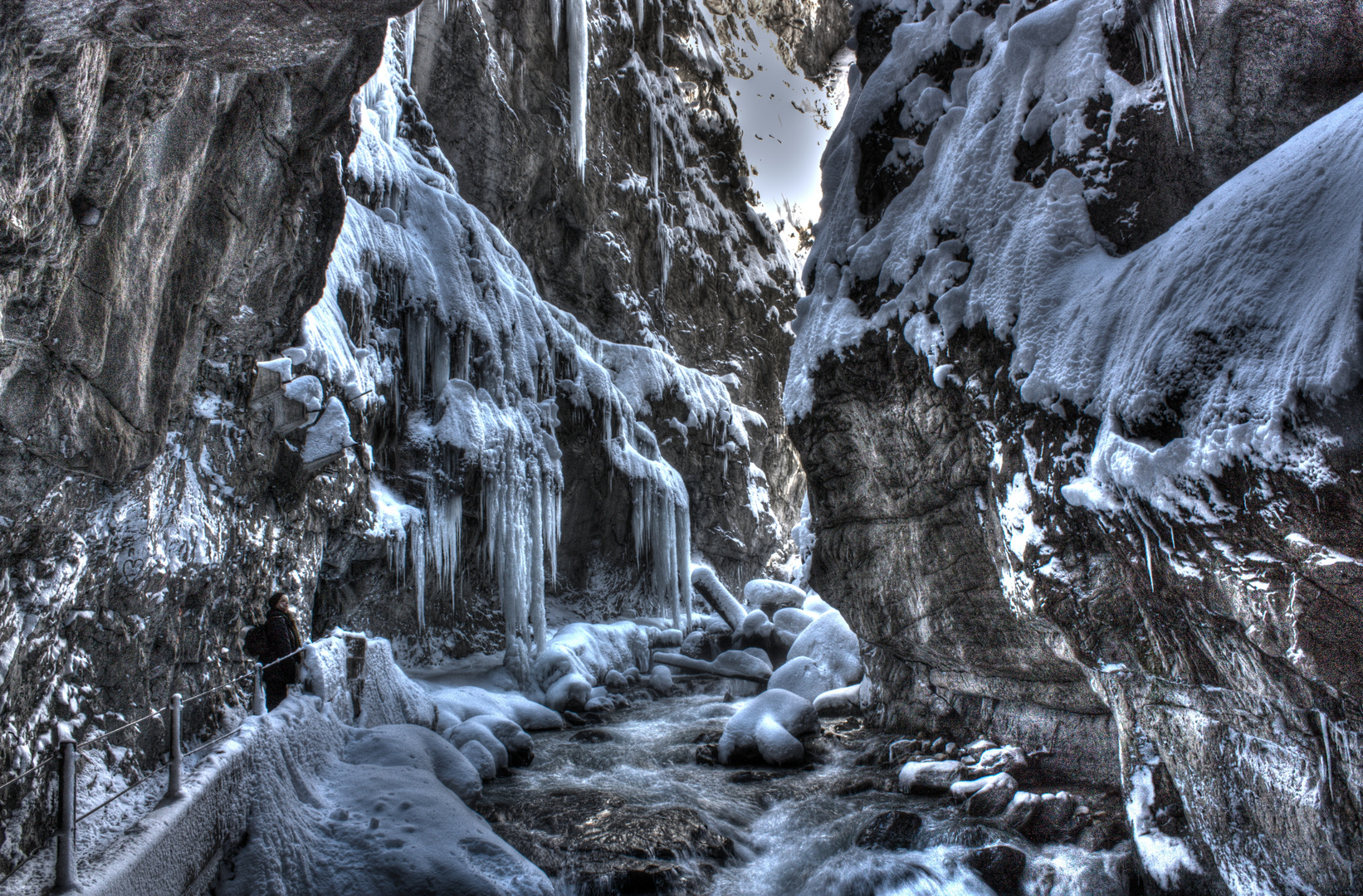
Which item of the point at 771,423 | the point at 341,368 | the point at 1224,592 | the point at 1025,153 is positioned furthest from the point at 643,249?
the point at 1224,592

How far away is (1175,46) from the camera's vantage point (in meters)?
4.66

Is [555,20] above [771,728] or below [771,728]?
above

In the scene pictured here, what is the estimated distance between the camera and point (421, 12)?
1546 centimetres

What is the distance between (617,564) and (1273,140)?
1542 cm

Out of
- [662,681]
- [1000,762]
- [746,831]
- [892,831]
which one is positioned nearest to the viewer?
[892,831]

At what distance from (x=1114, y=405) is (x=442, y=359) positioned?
9839 millimetres

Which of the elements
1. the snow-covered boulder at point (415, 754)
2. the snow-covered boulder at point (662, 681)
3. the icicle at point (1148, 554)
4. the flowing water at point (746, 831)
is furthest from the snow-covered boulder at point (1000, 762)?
the snow-covered boulder at point (662, 681)

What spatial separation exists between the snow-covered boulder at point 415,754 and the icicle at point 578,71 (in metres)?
16.0

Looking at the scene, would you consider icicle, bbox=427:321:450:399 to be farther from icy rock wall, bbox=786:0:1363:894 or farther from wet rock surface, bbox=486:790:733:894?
wet rock surface, bbox=486:790:733:894

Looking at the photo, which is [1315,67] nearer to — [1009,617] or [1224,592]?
[1224,592]

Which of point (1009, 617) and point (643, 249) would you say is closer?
point (1009, 617)

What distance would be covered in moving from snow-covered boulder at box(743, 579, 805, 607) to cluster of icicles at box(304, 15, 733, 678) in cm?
719

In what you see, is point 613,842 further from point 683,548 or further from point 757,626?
point 757,626

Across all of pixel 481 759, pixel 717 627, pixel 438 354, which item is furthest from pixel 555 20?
pixel 481 759
